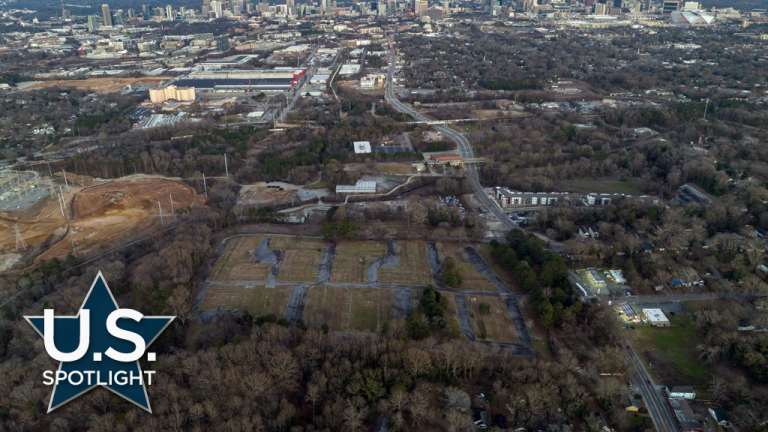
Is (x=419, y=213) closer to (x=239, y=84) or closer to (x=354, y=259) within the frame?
(x=354, y=259)

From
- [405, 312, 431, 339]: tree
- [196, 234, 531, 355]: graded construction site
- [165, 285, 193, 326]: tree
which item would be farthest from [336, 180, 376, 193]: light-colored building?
[405, 312, 431, 339]: tree

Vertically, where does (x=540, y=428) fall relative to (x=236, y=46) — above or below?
below

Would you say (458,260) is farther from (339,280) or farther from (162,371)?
(162,371)

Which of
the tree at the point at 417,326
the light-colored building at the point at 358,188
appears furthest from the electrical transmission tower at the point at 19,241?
the tree at the point at 417,326

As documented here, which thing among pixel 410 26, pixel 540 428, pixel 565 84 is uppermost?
pixel 410 26

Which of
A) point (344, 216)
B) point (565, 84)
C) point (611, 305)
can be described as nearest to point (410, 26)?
point (565, 84)

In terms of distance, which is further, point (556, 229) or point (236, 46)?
point (236, 46)
